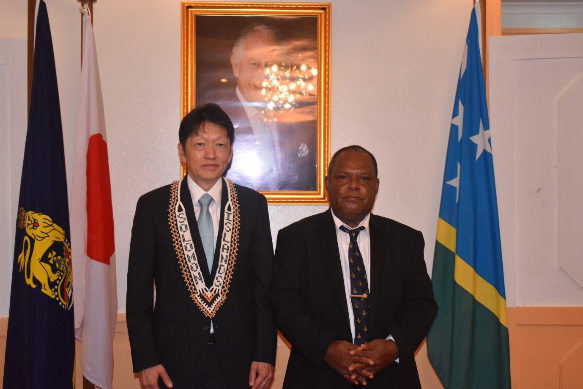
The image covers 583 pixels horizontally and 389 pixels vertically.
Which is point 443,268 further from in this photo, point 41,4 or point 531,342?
point 41,4

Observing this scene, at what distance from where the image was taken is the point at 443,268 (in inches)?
112

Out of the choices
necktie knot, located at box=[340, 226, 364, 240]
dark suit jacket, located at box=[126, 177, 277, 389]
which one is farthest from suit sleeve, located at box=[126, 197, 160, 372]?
necktie knot, located at box=[340, 226, 364, 240]

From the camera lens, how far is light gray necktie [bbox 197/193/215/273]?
215cm

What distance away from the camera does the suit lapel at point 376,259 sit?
7.09 feet

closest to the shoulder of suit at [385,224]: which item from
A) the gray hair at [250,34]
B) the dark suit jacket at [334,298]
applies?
the dark suit jacket at [334,298]

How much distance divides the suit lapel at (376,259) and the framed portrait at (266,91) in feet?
2.44

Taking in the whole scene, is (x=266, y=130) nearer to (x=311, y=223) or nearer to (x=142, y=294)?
(x=311, y=223)

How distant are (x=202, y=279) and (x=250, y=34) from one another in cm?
159

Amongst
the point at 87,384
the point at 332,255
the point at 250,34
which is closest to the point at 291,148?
the point at 250,34

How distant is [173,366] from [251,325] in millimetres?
350

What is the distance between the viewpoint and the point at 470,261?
277cm

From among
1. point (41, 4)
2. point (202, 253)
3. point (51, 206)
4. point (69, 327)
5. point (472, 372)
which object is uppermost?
point (41, 4)

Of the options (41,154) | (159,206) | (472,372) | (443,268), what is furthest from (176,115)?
(472,372)

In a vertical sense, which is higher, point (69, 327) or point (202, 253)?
point (202, 253)
